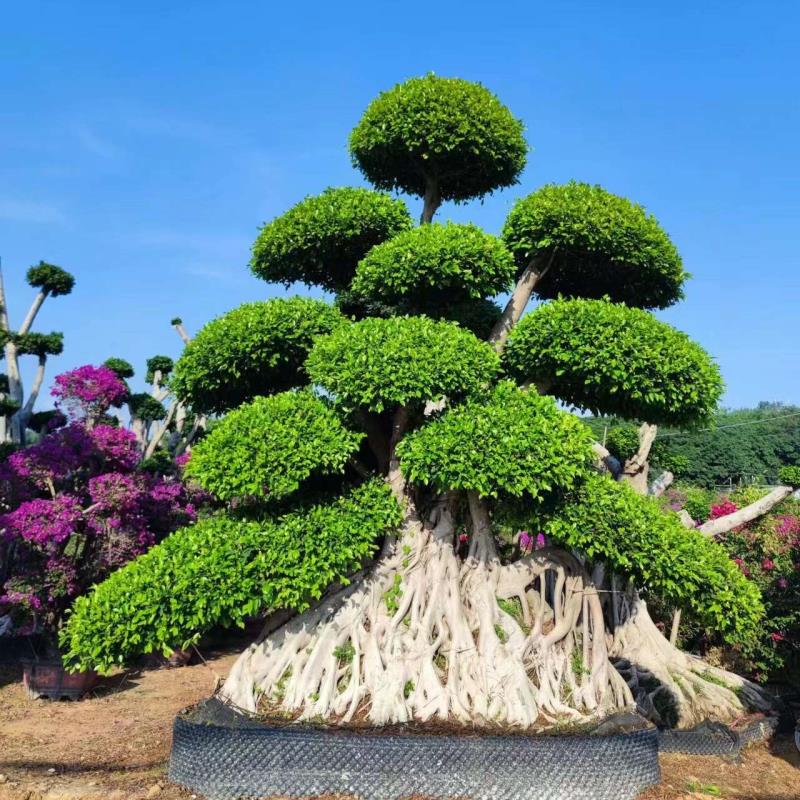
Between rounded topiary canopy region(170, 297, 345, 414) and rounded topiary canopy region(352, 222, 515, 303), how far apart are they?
1.66 feet

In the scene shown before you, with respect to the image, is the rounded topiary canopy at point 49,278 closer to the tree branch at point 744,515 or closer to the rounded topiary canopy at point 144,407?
the rounded topiary canopy at point 144,407

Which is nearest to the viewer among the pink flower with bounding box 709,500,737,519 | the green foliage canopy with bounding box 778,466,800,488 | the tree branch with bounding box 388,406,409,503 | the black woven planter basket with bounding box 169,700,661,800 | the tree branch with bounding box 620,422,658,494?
the black woven planter basket with bounding box 169,700,661,800

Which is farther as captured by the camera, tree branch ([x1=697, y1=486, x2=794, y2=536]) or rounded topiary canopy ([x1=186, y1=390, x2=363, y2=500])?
tree branch ([x1=697, y1=486, x2=794, y2=536])

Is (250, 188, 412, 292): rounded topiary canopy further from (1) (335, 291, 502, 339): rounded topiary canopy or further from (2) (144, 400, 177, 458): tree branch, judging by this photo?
(2) (144, 400, 177, 458): tree branch

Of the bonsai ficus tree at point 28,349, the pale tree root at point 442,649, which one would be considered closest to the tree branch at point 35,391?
the bonsai ficus tree at point 28,349

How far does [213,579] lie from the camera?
545 cm

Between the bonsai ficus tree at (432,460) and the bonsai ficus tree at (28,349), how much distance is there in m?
5.93

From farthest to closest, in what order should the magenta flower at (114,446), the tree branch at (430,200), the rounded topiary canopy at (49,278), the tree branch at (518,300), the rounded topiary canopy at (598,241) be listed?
1. the rounded topiary canopy at (49,278)
2. the magenta flower at (114,446)
3. the tree branch at (430,200)
4. the tree branch at (518,300)
5. the rounded topiary canopy at (598,241)

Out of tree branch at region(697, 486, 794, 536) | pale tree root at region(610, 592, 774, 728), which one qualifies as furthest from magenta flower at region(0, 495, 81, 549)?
tree branch at region(697, 486, 794, 536)

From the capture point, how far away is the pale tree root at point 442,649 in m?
5.80

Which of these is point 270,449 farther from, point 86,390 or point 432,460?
point 86,390

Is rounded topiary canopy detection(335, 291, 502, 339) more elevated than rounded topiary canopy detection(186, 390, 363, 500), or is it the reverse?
rounded topiary canopy detection(335, 291, 502, 339)

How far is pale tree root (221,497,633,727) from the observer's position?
5.80 m

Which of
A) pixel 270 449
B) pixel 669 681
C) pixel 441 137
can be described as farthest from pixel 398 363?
pixel 669 681
